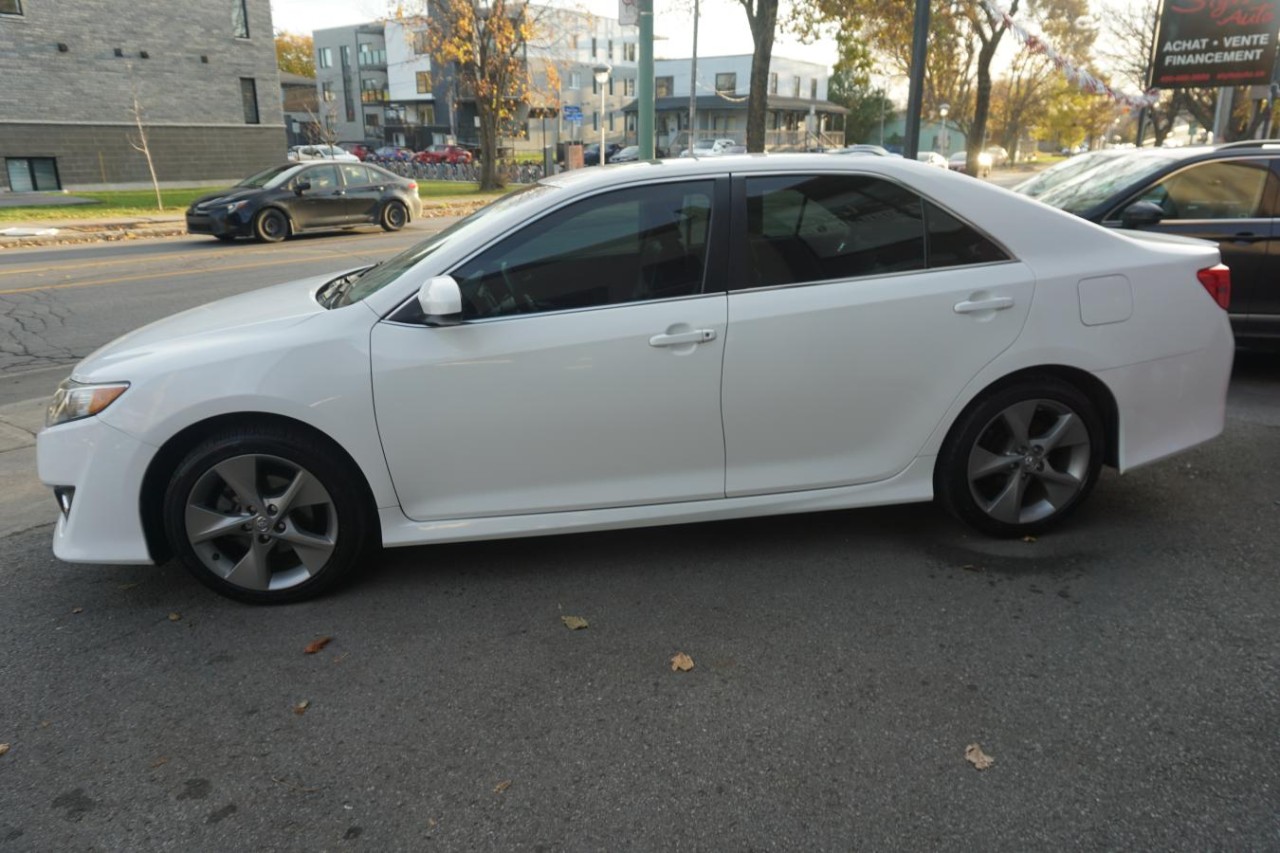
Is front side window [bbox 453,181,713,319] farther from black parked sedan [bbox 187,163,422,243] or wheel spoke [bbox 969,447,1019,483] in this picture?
black parked sedan [bbox 187,163,422,243]

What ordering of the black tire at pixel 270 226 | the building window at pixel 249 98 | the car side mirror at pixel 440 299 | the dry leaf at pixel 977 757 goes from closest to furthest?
the dry leaf at pixel 977 757 < the car side mirror at pixel 440 299 < the black tire at pixel 270 226 < the building window at pixel 249 98

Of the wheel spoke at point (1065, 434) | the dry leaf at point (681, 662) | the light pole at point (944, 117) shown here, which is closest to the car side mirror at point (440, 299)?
the dry leaf at point (681, 662)

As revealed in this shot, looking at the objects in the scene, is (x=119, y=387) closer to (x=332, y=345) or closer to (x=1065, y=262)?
(x=332, y=345)

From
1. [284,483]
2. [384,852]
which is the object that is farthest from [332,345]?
[384,852]

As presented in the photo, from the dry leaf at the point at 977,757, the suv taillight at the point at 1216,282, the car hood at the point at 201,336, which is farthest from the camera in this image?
the suv taillight at the point at 1216,282

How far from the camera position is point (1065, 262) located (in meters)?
3.92

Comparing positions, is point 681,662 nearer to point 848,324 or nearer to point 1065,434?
point 848,324

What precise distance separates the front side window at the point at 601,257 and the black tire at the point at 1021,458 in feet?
4.41

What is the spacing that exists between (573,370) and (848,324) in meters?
1.10

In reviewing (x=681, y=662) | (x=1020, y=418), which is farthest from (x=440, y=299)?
(x=1020, y=418)

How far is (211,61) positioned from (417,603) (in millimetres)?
35741

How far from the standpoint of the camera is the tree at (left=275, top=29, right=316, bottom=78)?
9262 centimetres

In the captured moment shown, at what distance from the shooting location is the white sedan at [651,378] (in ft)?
11.4

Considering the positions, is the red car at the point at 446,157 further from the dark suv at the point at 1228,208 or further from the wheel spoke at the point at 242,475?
the wheel spoke at the point at 242,475
